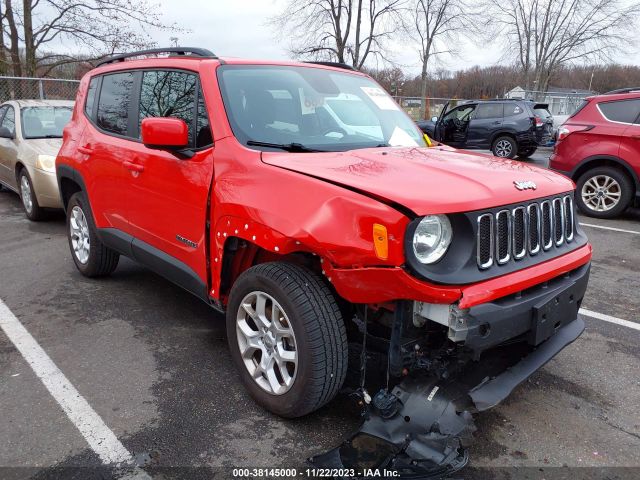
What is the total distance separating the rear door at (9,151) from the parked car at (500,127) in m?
11.5

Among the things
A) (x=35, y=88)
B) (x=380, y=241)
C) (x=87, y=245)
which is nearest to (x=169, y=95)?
(x=87, y=245)

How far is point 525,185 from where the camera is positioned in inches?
100

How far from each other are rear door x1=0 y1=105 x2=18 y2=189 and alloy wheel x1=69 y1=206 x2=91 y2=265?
3223 millimetres

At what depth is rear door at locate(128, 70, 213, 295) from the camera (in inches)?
121

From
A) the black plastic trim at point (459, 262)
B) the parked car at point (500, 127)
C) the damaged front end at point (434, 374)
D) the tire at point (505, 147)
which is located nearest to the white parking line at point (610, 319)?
the damaged front end at point (434, 374)

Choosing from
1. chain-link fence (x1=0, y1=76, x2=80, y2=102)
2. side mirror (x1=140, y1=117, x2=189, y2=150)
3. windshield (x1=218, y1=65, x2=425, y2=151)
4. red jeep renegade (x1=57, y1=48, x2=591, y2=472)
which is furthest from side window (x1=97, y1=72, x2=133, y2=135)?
chain-link fence (x1=0, y1=76, x2=80, y2=102)

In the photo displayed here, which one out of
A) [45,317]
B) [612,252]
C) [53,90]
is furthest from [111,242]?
[53,90]

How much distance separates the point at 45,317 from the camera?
4.07 metres

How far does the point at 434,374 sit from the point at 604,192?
6.69 m

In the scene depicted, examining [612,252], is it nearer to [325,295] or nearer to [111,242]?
[325,295]

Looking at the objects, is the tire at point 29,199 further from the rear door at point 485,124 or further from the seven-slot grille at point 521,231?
the rear door at point 485,124

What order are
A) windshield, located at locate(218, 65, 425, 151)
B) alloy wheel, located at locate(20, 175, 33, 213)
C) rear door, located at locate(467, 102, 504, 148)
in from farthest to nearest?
rear door, located at locate(467, 102, 504, 148), alloy wheel, located at locate(20, 175, 33, 213), windshield, located at locate(218, 65, 425, 151)

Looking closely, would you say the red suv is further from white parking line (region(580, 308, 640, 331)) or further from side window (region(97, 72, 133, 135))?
side window (region(97, 72, 133, 135))

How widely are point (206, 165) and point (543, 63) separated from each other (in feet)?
142
